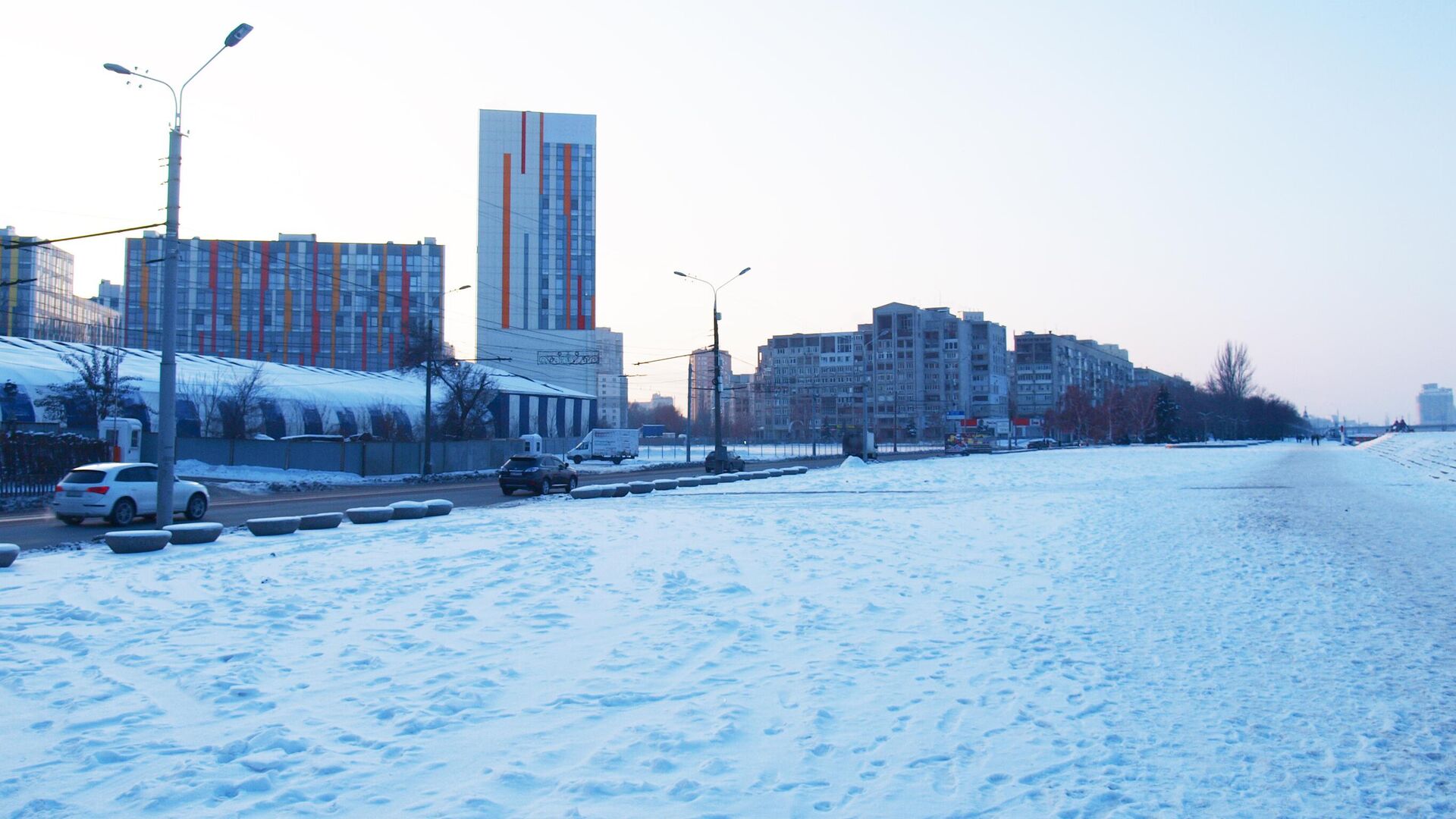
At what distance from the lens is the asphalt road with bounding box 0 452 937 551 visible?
20.3 metres

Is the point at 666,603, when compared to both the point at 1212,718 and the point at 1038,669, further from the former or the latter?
the point at 1212,718

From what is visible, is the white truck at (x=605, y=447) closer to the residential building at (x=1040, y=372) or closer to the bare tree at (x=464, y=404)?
the bare tree at (x=464, y=404)

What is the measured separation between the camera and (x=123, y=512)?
74.0 ft

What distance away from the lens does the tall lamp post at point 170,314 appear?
720 inches

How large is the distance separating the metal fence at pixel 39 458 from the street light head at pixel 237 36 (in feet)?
68.2

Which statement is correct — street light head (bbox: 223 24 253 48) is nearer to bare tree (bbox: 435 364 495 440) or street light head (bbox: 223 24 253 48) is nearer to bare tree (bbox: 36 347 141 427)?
bare tree (bbox: 36 347 141 427)

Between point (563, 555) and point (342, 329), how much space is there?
11018cm

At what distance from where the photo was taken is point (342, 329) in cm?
11475

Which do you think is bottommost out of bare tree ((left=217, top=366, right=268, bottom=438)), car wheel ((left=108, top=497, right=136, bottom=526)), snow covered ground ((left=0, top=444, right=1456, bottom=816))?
snow covered ground ((left=0, top=444, right=1456, bottom=816))

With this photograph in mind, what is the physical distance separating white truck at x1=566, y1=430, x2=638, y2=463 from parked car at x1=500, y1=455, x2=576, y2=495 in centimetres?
3268

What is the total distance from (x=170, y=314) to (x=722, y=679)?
16.3 m

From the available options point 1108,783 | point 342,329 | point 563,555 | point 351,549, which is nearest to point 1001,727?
point 1108,783

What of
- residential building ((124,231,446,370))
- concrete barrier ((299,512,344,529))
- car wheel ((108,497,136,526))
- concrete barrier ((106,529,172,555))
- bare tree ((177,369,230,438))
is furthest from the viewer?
residential building ((124,231,446,370))

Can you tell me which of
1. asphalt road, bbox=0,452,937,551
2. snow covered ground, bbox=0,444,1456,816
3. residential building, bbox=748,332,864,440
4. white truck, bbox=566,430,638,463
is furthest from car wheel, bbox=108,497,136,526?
residential building, bbox=748,332,864,440
